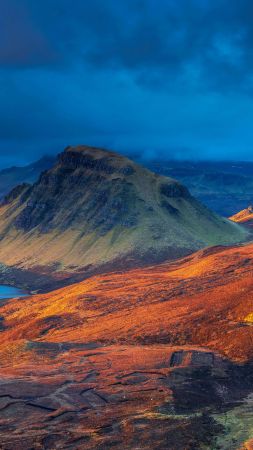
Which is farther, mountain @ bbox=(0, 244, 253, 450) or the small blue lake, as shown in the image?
the small blue lake

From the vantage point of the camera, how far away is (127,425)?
42.5m

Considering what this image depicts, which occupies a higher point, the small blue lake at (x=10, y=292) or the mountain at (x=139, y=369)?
the small blue lake at (x=10, y=292)

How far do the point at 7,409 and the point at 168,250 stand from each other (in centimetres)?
14437

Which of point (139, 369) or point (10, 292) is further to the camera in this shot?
point (10, 292)

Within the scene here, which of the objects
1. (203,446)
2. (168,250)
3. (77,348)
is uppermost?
(168,250)

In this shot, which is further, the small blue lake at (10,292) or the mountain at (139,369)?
the small blue lake at (10,292)

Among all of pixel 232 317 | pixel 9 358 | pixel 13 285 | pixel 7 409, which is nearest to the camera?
pixel 7 409

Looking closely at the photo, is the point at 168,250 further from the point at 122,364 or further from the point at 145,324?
the point at 122,364

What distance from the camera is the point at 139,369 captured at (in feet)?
191

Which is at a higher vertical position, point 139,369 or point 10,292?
point 10,292

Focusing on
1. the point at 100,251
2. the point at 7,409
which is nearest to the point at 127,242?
the point at 100,251

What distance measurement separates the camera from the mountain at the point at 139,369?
136 ft

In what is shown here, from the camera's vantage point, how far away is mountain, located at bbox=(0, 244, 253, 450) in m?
41.3

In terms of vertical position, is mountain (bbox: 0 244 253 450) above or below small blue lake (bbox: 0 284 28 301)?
below
